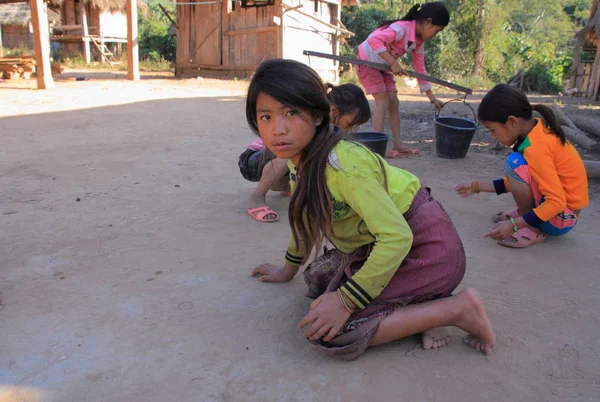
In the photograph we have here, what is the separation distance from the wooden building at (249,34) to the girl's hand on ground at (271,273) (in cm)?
1132

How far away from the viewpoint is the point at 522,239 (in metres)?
2.61

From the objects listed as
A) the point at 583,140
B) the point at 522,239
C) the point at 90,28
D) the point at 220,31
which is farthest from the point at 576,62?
the point at 90,28

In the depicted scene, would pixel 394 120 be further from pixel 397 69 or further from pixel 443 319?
pixel 443 319

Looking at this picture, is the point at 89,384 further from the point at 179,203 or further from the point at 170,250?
the point at 179,203

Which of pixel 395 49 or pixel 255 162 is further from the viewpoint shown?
pixel 395 49

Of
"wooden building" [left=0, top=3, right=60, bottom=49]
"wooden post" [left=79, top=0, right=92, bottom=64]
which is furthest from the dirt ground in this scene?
"wooden building" [left=0, top=3, right=60, bottom=49]

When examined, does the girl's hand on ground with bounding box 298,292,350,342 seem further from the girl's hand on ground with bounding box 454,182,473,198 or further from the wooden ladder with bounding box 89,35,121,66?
the wooden ladder with bounding box 89,35,121,66

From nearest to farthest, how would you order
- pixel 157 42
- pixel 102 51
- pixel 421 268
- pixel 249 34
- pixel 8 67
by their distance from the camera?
pixel 421 268 < pixel 8 67 < pixel 249 34 < pixel 102 51 < pixel 157 42

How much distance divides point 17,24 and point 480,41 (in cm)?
2317

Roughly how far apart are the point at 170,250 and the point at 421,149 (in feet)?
11.3

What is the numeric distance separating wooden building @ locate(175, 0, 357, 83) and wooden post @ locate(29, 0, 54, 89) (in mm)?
4930

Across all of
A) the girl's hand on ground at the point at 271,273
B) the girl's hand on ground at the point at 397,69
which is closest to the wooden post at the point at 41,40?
the girl's hand on ground at the point at 397,69

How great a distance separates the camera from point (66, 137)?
526 centimetres

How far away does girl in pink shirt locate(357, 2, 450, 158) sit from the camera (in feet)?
14.5
